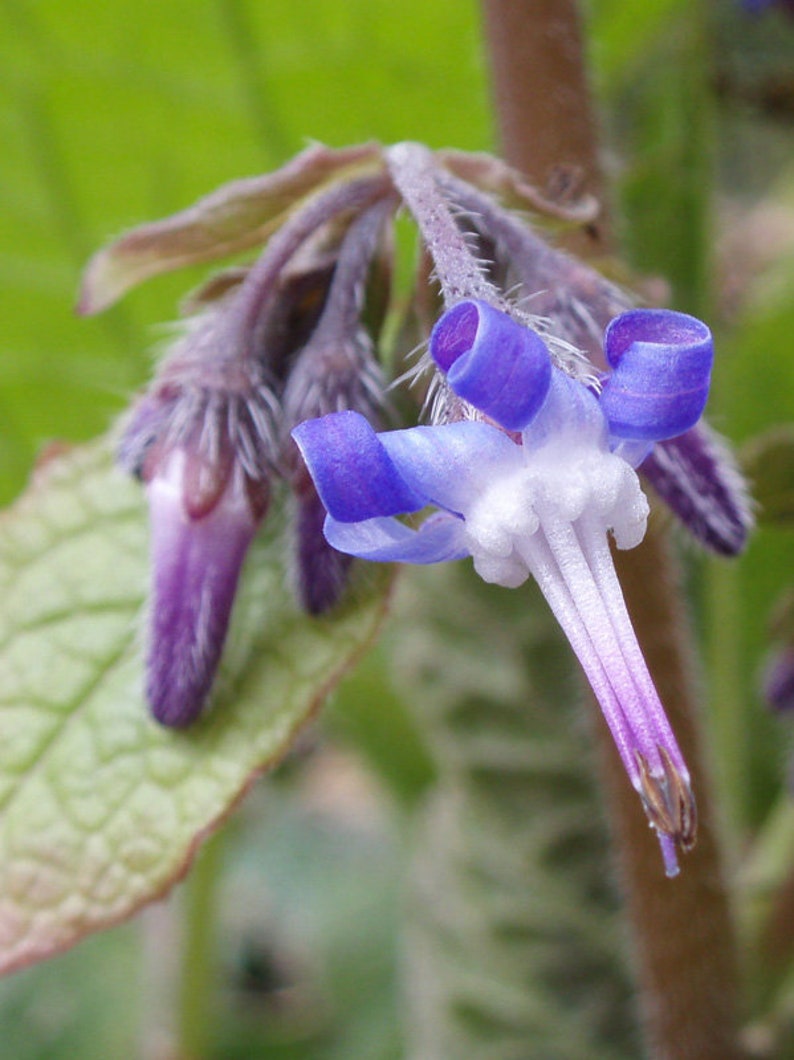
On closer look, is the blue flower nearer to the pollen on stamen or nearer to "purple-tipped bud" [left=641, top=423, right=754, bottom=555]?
the pollen on stamen

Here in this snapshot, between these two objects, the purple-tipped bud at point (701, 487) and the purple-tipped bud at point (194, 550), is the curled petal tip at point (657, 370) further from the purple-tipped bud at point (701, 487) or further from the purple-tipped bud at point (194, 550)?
the purple-tipped bud at point (194, 550)

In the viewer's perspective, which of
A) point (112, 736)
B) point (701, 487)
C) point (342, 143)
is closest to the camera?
point (701, 487)

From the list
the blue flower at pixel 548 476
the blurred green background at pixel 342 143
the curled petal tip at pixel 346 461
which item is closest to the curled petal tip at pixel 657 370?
the blue flower at pixel 548 476

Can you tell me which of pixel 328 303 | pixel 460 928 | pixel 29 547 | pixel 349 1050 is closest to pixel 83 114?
pixel 29 547

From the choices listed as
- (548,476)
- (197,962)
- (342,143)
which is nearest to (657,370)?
(548,476)

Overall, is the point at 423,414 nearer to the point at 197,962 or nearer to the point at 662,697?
the point at 662,697
